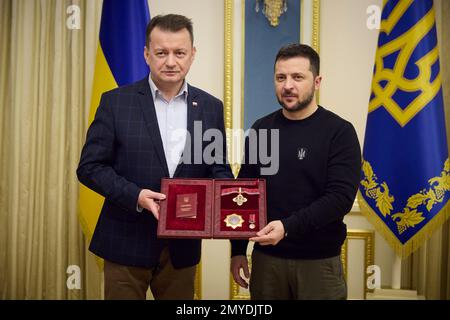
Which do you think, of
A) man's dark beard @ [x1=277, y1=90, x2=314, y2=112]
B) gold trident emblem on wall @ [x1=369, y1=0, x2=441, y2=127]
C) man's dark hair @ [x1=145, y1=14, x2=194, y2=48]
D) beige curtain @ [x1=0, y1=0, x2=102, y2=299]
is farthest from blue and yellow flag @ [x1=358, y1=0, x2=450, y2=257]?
beige curtain @ [x1=0, y1=0, x2=102, y2=299]

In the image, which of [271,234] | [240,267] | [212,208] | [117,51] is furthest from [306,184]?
[117,51]

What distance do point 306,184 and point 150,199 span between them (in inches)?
24.1

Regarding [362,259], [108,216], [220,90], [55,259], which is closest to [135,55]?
[220,90]

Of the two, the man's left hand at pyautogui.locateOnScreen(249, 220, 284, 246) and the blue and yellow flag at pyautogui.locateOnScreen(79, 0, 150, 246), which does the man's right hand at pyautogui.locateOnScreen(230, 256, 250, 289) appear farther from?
the blue and yellow flag at pyautogui.locateOnScreen(79, 0, 150, 246)

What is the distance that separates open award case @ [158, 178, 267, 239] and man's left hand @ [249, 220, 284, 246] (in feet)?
0.07

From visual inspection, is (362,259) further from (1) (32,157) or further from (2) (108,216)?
(1) (32,157)

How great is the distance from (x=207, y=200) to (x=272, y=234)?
28 centimetres

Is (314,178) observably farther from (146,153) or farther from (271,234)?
(146,153)

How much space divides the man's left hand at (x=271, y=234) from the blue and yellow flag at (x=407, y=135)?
1.33 meters

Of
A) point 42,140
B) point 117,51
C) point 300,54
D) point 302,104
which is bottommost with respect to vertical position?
point 42,140

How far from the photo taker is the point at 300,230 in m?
1.66

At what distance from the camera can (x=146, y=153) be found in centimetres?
175

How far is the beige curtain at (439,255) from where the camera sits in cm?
300

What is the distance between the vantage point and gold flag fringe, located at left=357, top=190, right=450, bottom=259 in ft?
8.68
